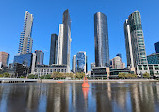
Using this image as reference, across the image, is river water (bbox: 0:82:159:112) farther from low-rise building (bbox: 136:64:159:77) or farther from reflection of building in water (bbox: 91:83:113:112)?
low-rise building (bbox: 136:64:159:77)

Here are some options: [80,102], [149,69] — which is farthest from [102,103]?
[149,69]

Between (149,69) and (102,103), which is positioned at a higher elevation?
(149,69)

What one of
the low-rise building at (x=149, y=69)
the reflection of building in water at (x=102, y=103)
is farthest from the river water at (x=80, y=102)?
the low-rise building at (x=149, y=69)

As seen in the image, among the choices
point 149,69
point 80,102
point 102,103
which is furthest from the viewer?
point 149,69

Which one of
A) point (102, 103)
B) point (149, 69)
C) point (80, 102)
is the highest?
point (149, 69)

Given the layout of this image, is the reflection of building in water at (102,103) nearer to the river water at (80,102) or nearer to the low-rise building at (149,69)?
the river water at (80,102)

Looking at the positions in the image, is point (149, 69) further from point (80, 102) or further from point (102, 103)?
point (80, 102)

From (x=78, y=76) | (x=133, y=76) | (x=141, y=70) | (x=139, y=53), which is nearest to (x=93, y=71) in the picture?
(x=78, y=76)

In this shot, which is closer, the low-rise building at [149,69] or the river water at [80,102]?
the river water at [80,102]

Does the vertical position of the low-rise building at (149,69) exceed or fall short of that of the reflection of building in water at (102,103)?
it exceeds it

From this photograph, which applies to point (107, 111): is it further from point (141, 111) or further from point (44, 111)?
point (44, 111)

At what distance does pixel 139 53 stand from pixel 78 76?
121295 millimetres

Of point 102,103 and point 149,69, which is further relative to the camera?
point 149,69

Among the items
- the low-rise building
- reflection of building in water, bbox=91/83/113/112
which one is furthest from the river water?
the low-rise building
